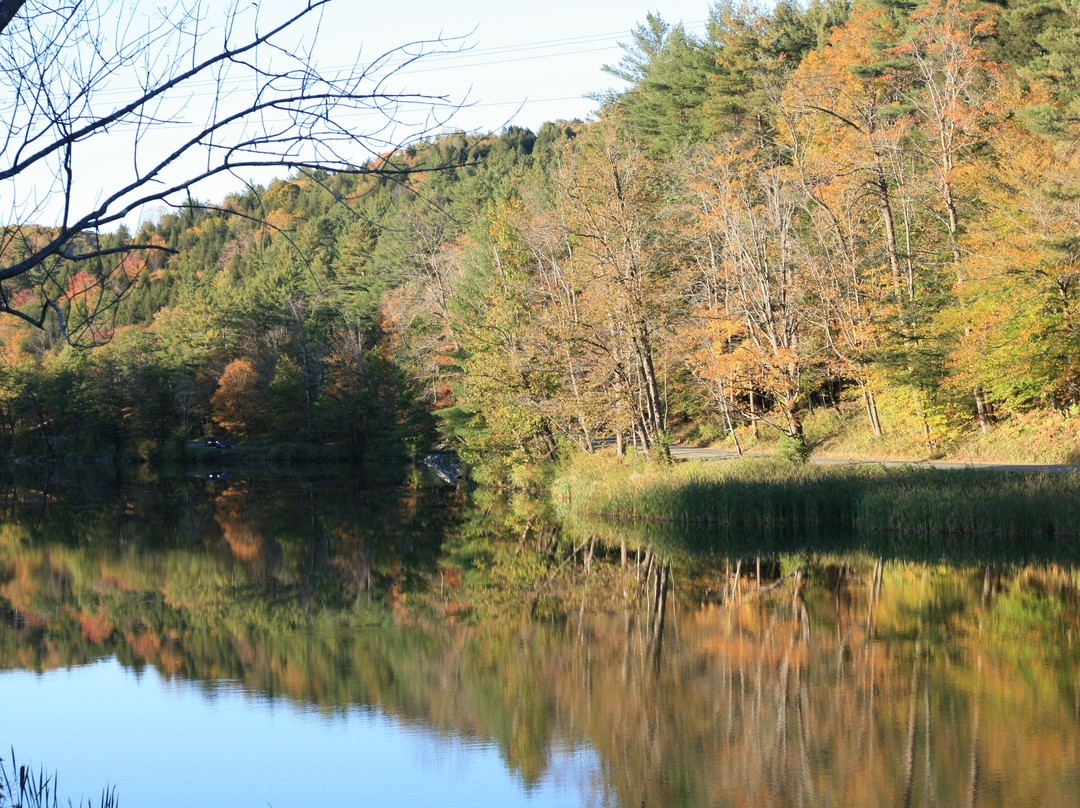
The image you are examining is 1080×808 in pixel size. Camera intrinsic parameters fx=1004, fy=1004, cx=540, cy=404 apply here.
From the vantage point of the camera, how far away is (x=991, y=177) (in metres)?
28.4

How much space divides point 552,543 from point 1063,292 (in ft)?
46.6

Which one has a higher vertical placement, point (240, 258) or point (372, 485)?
point (240, 258)

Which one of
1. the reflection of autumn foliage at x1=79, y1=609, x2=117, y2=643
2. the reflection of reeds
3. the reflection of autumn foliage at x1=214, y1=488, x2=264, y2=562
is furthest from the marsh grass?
the reflection of reeds

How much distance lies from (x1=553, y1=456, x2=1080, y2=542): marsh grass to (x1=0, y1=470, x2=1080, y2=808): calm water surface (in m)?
1.33

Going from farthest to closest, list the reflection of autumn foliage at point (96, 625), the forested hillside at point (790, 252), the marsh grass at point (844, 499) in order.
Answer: the forested hillside at point (790, 252) < the marsh grass at point (844, 499) < the reflection of autumn foliage at point (96, 625)

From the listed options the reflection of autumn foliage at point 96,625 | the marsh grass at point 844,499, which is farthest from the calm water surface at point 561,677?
the marsh grass at point 844,499

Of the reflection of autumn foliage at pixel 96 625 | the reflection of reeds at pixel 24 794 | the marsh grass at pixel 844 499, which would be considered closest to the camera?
the reflection of reeds at pixel 24 794

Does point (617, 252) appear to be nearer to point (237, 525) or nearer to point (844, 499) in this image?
point (844, 499)

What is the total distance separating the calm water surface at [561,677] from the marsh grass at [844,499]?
4.36ft

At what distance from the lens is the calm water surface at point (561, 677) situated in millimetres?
8555

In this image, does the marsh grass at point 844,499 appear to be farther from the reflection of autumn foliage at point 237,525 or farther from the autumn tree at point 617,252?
the reflection of autumn foliage at point 237,525

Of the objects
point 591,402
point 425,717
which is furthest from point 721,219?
point 425,717

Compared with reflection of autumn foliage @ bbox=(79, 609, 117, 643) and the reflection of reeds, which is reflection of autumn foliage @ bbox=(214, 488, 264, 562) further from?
the reflection of reeds

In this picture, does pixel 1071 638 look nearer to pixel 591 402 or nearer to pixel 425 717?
pixel 425 717
